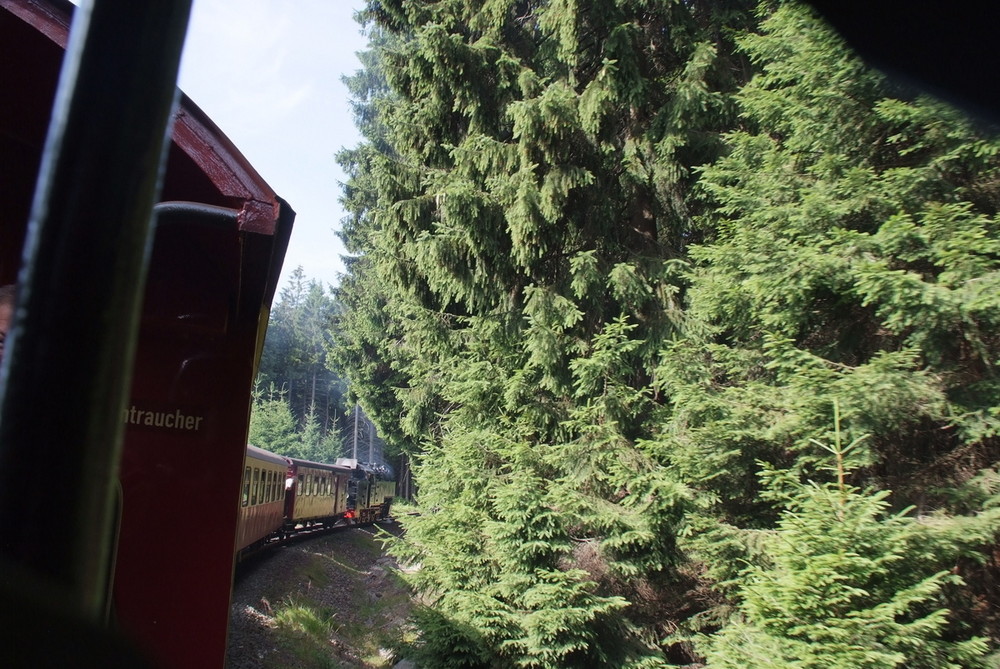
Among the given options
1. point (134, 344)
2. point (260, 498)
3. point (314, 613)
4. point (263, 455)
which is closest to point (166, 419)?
point (134, 344)

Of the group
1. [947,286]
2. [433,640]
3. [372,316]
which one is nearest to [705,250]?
[947,286]

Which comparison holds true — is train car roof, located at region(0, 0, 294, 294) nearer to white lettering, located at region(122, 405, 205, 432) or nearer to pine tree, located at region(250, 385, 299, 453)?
white lettering, located at region(122, 405, 205, 432)

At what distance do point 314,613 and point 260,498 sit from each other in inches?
114

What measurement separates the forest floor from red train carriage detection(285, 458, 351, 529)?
132 cm

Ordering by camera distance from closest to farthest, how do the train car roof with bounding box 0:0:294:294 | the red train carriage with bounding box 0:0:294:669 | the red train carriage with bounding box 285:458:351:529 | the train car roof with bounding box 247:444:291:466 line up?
the red train carriage with bounding box 0:0:294:669, the train car roof with bounding box 0:0:294:294, the train car roof with bounding box 247:444:291:466, the red train carriage with bounding box 285:458:351:529

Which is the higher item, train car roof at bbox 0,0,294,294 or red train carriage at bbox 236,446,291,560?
train car roof at bbox 0,0,294,294

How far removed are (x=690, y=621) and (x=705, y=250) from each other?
383 cm

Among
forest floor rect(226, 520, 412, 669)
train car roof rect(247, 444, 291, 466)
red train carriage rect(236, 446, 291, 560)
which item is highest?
train car roof rect(247, 444, 291, 466)

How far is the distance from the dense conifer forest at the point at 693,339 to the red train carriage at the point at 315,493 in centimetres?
1053

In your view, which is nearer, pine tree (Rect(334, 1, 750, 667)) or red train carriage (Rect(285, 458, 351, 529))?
pine tree (Rect(334, 1, 750, 667))

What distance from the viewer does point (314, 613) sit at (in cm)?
1255

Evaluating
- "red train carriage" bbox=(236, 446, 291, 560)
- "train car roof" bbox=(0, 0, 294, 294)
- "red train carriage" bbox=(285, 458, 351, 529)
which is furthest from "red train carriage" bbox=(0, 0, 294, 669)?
"red train carriage" bbox=(285, 458, 351, 529)

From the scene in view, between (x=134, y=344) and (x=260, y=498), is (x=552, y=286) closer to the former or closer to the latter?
(x=134, y=344)

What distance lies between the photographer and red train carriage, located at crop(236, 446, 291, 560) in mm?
12570
